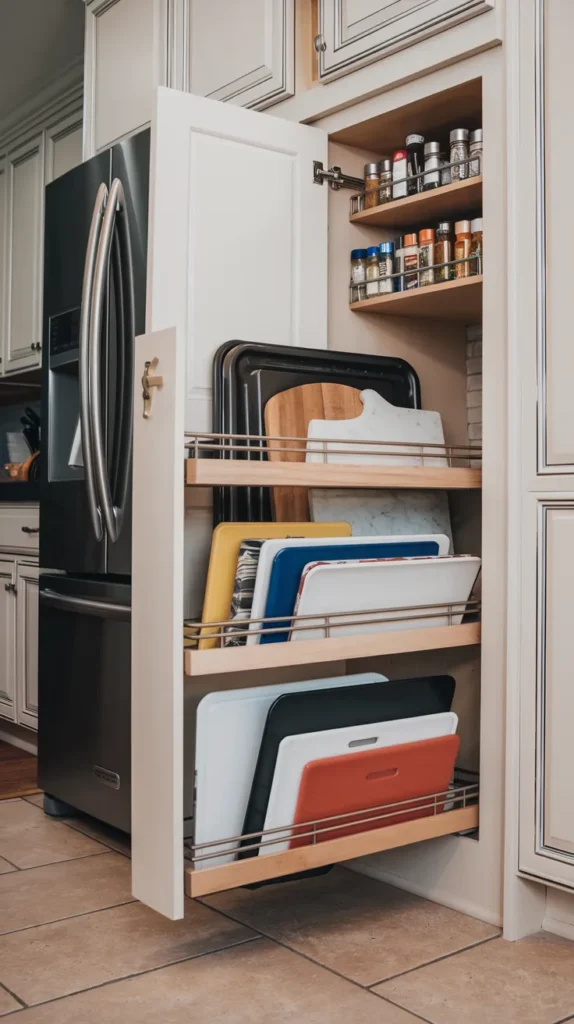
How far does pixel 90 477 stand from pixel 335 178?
84 cm

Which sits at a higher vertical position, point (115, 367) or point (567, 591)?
point (115, 367)

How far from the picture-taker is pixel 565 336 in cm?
172

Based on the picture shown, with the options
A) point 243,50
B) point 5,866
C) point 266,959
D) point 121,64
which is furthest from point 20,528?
point 266,959

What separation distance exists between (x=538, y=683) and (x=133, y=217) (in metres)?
1.29

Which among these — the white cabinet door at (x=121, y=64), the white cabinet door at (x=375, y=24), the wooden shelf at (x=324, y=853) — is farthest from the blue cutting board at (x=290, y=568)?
the white cabinet door at (x=121, y=64)

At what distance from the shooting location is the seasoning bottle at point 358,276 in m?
2.15

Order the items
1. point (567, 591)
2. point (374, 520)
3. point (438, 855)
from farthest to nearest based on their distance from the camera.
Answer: point (374, 520) → point (438, 855) → point (567, 591)

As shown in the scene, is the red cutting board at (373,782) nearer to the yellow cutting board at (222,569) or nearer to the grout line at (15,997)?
the yellow cutting board at (222,569)

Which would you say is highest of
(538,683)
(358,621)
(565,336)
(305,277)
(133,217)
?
(133,217)

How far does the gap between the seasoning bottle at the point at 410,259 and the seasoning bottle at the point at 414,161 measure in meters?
0.10

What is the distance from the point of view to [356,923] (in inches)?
72.7

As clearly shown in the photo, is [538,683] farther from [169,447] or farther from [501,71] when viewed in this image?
[501,71]

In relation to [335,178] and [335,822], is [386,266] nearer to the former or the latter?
[335,178]

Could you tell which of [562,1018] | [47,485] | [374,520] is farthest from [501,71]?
[562,1018]
